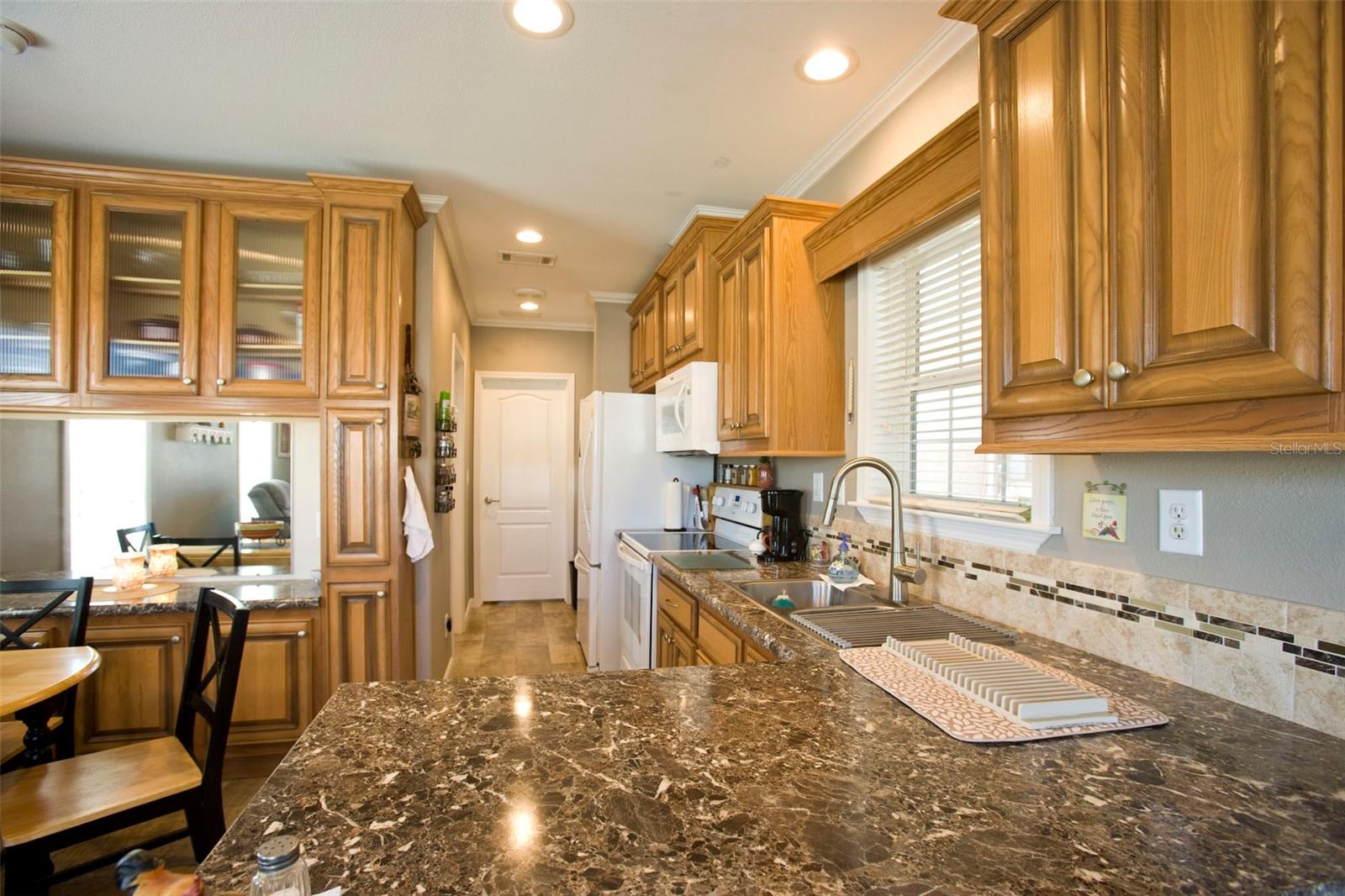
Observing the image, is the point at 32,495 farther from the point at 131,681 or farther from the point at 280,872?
the point at 280,872

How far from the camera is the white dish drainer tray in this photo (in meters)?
1.00

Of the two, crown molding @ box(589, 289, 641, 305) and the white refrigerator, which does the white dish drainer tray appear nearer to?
the white refrigerator

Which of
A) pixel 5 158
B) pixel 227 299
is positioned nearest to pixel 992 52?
pixel 227 299

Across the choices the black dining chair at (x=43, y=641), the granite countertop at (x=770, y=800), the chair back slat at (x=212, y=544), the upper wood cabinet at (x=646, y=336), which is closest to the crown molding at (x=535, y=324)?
the upper wood cabinet at (x=646, y=336)

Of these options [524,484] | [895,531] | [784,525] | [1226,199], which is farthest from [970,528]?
[524,484]

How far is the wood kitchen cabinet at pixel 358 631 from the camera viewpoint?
262 centimetres

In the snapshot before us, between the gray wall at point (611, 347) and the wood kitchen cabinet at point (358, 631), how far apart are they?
8.02ft

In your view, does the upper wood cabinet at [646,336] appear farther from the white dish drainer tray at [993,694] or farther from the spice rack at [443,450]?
the white dish drainer tray at [993,694]

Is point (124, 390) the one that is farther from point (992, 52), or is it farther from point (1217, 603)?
point (1217, 603)

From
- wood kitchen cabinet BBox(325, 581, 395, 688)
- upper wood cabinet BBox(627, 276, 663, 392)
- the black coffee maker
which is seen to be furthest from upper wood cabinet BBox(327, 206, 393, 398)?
the black coffee maker

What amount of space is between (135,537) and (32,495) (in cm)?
44

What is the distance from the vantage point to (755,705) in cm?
108

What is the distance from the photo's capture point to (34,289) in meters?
2.50

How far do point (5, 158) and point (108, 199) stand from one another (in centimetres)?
37
